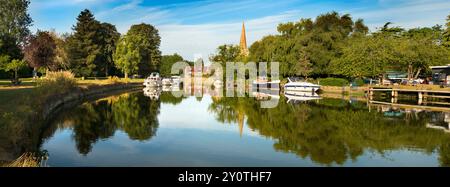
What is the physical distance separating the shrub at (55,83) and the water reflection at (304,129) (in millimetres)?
2323

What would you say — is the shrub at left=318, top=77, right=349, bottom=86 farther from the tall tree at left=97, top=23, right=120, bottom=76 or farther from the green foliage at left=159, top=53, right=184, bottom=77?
the green foliage at left=159, top=53, right=184, bottom=77

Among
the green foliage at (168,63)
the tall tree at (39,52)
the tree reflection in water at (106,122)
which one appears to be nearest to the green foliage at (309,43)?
the tree reflection in water at (106,122)

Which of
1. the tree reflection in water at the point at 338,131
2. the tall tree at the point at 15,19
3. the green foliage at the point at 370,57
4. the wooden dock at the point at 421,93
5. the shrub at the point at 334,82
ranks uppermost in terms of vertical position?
the tall tree at the point at 15,19

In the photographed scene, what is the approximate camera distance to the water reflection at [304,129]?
54.6 ft

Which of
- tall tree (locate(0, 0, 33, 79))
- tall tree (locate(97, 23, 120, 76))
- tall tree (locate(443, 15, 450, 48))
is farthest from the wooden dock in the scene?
tall tree (locate(97, 23, 120, 76))

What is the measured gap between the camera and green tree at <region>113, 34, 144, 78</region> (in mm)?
75894

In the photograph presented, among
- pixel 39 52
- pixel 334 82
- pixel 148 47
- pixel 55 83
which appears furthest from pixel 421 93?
pixel 148 47

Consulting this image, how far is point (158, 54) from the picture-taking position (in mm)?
92688

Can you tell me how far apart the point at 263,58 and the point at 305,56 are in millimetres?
11671

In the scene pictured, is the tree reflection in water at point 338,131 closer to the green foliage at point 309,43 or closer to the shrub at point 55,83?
the shrub at point 55,83

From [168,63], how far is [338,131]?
97119mm

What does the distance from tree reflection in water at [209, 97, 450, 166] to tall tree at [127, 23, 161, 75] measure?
55.9 m
